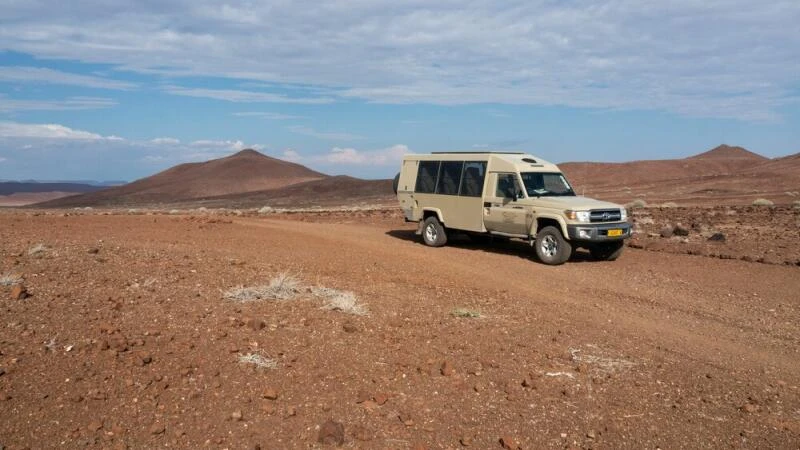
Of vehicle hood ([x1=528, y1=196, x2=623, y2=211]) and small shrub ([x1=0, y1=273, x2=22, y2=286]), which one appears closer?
small shrub ([x1=0, y1=273, x2=22, y2=286])

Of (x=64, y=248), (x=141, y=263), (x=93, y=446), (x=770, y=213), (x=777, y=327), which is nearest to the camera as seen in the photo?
(x=93, y=446)

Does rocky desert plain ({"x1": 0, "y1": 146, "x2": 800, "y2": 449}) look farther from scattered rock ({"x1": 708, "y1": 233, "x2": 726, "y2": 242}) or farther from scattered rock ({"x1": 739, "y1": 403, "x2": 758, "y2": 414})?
scattered rock ({"x1": 708, "y1": 233, "x2": 726, "y2": 242})

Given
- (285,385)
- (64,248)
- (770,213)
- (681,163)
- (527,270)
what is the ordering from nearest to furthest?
1. (285,385)
2. (64,248)
3. (527,270)
4. (770,213)
5. (681,163)

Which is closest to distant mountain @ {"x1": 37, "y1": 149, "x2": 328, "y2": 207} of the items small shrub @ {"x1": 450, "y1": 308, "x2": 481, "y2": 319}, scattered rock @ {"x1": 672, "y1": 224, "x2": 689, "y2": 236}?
scattered rock @ {"x1": 672, "y1": 224, "x2": 689, "y2": 236}

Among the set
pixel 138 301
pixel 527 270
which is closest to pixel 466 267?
pixel 527 270

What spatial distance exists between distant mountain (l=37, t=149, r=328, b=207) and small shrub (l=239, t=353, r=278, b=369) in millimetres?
57392

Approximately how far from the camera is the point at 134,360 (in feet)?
20.3

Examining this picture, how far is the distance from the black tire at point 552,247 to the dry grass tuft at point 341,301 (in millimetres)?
5793

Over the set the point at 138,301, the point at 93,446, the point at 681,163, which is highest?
the point at 681,163

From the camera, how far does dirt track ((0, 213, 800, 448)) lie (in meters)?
5.43

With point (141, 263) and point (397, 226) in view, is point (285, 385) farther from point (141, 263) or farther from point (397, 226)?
point (397, 226)

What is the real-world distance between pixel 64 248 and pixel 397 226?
12.7 m

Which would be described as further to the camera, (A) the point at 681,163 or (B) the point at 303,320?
(A) the point at 681,163

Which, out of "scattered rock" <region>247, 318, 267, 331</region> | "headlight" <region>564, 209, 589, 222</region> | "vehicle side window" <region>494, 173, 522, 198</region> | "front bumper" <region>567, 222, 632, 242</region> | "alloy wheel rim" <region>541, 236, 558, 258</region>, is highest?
"vehicle side window" <region>494, 173, 522, 198</region>
